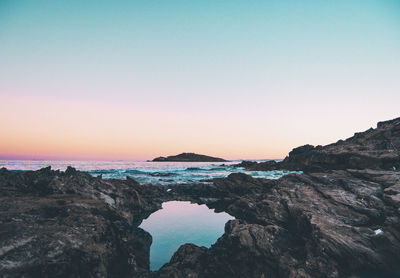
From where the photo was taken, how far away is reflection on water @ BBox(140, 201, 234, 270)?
12438mm

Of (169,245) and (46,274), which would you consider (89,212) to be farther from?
(169,245)

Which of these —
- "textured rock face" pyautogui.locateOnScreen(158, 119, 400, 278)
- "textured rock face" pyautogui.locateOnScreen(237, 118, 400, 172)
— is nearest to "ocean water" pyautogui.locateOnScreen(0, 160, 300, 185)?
"textured rock face" pyautogui.locateOnScreen(237, 118, 400, 172)

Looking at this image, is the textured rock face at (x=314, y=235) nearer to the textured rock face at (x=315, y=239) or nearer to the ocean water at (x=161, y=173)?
the textured rock face at (x=315, y=239)

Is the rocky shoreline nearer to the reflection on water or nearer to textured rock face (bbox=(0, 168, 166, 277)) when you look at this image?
textured rock face (bbox=(0, 168, 166, 277))

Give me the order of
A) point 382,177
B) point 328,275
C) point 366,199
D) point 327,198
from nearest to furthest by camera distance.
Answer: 1. point 328,275
2. point 366,199
3. point 327,198
4. point 382,177

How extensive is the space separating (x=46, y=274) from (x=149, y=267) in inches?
186

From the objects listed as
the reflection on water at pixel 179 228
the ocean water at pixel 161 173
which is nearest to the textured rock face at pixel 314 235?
the reflection on water at pixel 179 228

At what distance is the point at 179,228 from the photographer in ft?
54.5

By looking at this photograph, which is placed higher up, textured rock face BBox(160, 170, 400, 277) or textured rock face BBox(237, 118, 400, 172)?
textured rock face BBox(237, 118, 400, 172)

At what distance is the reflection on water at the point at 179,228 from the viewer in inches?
490

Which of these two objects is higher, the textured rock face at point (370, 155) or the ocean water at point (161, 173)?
the textured rock face at point (370, 155)

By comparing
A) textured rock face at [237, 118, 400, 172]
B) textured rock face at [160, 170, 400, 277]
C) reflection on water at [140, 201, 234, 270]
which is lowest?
reflection on water at [140, 201, 234, 270]

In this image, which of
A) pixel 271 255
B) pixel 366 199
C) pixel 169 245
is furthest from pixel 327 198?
pixel 169 245

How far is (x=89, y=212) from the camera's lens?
413 inches
